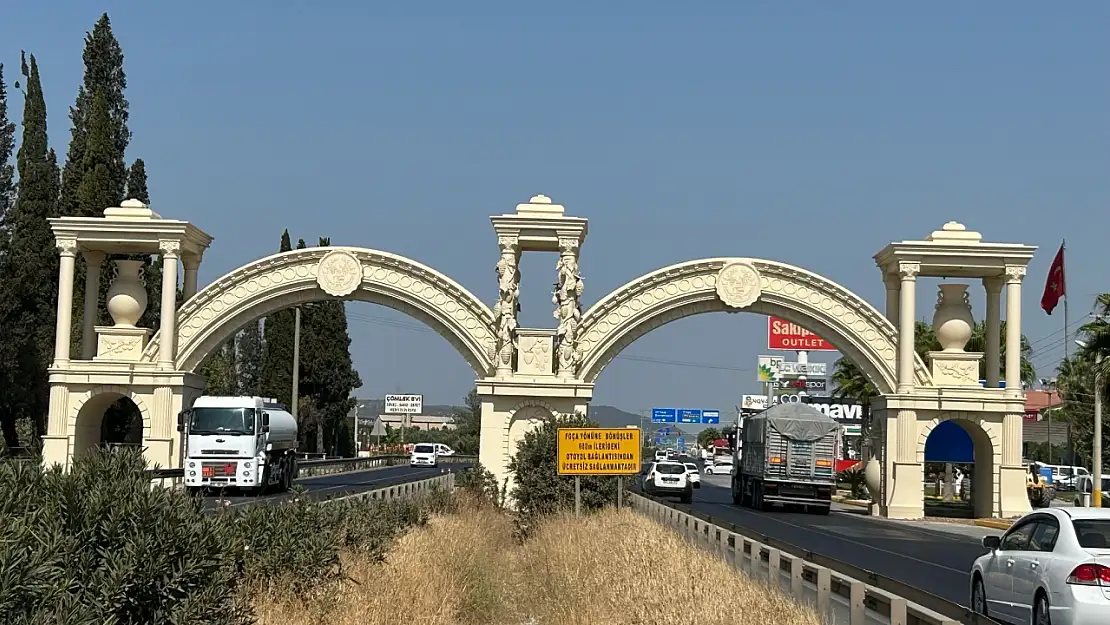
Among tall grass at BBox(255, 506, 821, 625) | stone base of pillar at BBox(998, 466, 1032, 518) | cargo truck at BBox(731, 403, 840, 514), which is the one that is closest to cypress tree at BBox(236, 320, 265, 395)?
cargo truck at BBox(731, 403, 840, 514)

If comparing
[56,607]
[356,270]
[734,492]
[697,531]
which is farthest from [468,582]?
[734,492]

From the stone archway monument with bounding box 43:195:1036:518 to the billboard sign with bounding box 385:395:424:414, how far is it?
130 metres

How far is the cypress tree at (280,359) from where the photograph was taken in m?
80.7

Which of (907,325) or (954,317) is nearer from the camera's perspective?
(907,325)

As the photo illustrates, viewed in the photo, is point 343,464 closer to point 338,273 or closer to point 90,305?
point 90,305

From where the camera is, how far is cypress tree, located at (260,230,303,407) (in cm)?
8069

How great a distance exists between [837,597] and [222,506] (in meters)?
7.98

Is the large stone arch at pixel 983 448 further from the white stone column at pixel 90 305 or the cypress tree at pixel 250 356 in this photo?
the cypress tree at pixel 250 356

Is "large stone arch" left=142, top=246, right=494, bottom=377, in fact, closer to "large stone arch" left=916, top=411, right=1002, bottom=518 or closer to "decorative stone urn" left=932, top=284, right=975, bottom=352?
"large stone arch" left=916, top=411, right=1002, bottom=518

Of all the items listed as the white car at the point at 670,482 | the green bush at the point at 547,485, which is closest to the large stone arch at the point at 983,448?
the white car at the point at 670,482

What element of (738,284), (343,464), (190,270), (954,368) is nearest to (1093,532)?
(738,284)

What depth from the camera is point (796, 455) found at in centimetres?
4744

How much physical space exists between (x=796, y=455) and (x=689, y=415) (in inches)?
2869

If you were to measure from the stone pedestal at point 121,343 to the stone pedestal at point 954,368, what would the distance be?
25993 mm
